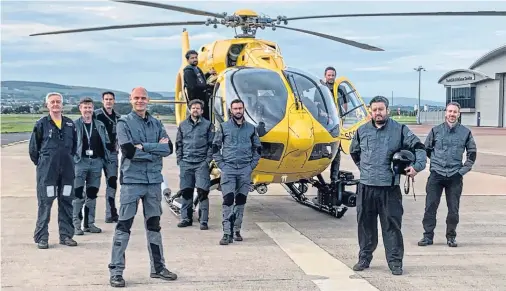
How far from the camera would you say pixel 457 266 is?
21.1 feet

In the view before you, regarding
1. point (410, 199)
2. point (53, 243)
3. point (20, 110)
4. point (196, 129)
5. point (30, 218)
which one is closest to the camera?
point (53, 243)

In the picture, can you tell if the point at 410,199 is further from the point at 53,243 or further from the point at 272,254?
the point at 53,243

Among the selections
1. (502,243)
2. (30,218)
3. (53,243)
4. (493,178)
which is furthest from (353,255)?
(493,178)

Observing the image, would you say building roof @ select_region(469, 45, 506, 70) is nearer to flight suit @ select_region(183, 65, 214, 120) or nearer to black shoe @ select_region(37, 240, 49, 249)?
flight suit @ select_region(183, 65, 214, 120)

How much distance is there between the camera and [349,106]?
9.91m

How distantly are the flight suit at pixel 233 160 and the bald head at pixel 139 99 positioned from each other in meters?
1.99

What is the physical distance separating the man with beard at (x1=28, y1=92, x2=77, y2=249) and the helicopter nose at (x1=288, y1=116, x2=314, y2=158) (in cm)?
282

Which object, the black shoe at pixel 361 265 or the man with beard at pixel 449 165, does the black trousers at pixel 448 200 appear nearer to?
the man with beard at pixel 449 165

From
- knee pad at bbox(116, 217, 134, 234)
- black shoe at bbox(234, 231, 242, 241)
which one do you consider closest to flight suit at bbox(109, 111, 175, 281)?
knee pad at bbox(116, 217, 134, 234)

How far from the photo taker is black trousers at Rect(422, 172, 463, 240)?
24.4ft

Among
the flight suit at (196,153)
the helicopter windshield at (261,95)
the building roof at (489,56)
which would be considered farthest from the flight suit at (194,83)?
the building roof at (489,56)

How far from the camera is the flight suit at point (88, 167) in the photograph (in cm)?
802

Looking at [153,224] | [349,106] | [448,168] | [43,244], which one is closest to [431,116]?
[349,106]

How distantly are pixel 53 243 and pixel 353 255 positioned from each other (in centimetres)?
371
